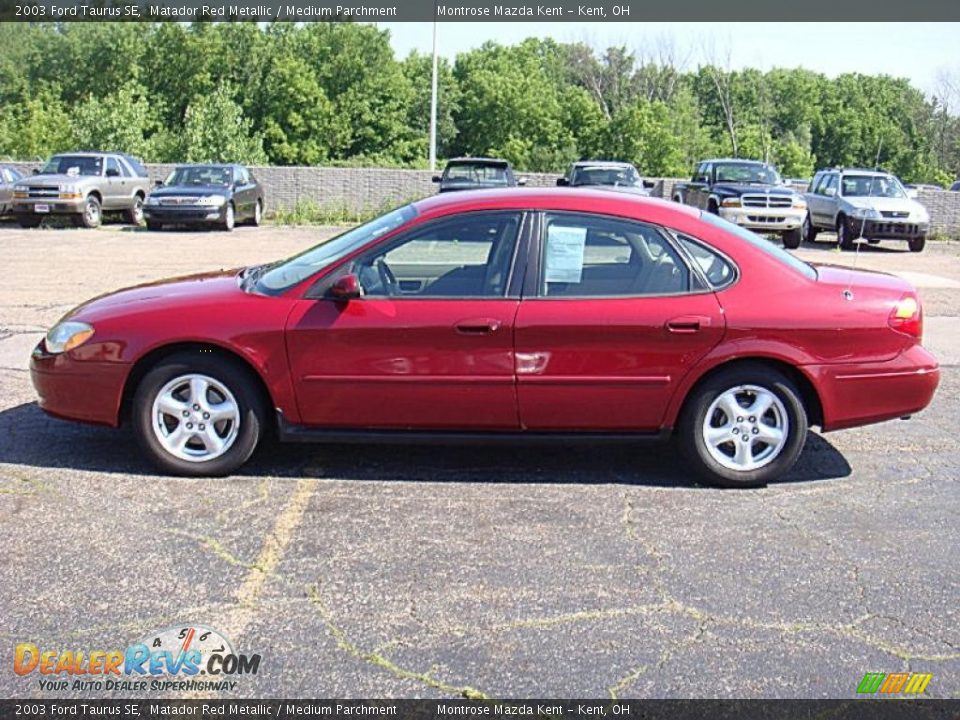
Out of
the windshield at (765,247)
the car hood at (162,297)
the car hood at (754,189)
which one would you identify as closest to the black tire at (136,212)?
the car hood at (754,189)

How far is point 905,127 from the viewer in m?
75.7

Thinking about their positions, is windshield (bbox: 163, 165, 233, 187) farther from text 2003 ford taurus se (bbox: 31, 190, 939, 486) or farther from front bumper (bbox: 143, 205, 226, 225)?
text 2003 ford taurus se (bbox: 31, 190, 939, 486)

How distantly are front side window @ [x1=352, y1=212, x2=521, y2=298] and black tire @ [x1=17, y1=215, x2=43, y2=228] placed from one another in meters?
19.6

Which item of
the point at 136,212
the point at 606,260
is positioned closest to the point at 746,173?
the point at 136,212

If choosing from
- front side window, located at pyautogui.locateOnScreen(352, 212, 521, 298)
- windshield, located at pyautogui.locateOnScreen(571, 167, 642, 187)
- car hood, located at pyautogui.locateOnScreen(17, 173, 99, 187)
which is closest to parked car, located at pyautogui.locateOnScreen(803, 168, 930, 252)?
windshield, located at pyautogui.locateOnScreen(571, 167, 642, 187)

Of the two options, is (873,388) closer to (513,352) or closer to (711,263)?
(711,263)

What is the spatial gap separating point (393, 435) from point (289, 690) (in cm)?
207

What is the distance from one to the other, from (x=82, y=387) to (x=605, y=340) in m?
2.77

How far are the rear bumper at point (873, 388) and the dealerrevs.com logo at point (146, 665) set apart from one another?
3258mm

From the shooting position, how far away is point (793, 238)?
20047mm

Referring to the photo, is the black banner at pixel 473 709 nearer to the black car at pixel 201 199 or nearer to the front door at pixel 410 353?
the front door at pixel 410 353

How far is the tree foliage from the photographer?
2331 inches

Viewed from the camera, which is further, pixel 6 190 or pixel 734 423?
pixel 6 190

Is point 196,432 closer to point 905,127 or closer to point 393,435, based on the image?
point 393,435
